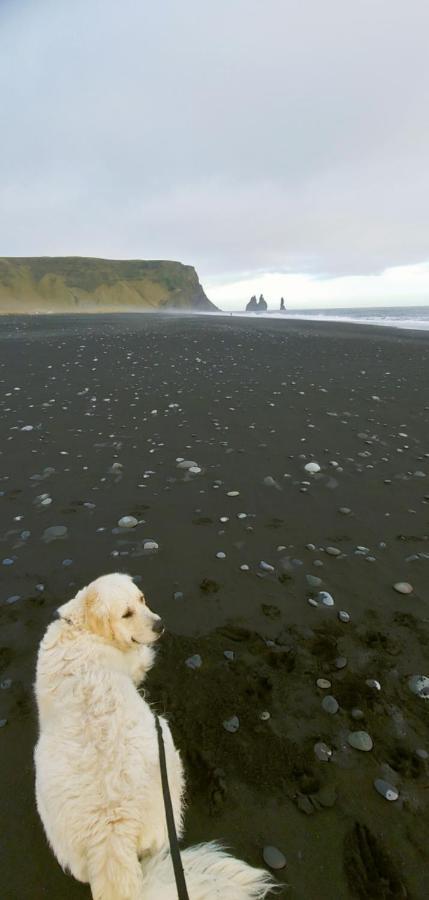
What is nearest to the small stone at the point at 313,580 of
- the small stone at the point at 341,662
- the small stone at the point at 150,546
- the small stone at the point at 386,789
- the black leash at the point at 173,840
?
the small stone at the point at 341,662

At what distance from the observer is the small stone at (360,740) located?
3.17 meters

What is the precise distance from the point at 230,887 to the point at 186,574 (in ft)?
10.3

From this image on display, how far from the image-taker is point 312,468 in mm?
7988

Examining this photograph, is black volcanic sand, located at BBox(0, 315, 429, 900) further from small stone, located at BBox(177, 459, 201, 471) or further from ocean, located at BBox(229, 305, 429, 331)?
ocean, located at BBox(229, 305, 429, 331)

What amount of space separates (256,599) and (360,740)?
178 cm

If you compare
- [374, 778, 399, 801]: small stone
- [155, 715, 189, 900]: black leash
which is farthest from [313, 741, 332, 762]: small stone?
[155, 715, 189, 900]: black leash

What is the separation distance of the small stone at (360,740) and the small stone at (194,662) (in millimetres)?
1507

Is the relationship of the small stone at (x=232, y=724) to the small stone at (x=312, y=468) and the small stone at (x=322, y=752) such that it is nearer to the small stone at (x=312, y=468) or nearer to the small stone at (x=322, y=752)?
the small stone at (x=322, y=752)

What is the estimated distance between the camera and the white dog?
2.16 m

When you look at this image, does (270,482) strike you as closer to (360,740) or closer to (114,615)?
(114,615)

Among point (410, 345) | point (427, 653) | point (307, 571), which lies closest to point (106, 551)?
point (307, 571)

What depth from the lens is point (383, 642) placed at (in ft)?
13.5

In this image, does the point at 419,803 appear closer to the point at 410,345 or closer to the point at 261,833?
the point at 261,833

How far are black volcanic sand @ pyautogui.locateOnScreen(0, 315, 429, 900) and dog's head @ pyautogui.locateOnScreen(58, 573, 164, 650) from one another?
20.9 inches
